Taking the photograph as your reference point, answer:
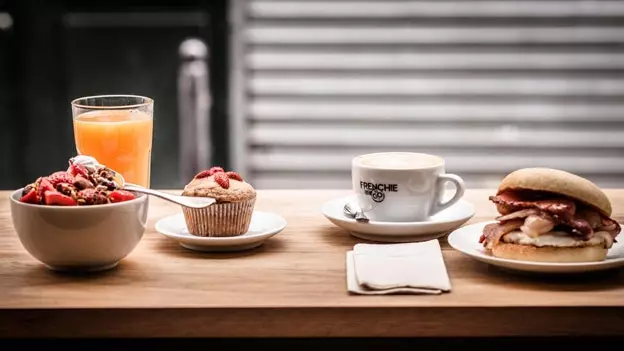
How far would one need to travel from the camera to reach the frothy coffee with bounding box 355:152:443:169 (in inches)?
79.0

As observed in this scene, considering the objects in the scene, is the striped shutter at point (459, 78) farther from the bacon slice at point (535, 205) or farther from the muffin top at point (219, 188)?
the bacon slice at point (535, 205)

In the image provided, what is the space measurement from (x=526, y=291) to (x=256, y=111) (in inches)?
116

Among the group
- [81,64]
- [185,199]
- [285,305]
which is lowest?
[285,305]

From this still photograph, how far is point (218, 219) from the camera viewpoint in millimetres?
1877

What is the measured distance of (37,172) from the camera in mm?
4148

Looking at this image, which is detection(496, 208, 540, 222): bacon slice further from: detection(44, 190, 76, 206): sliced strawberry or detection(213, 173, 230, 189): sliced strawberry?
detection(44, 190, 76, 206): sliced strawberry

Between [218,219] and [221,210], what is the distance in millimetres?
21

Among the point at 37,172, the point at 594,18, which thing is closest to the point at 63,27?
the point at 37,172

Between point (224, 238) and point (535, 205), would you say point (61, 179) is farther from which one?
point (535, 205)

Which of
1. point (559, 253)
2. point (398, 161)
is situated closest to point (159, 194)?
point (398, 161)

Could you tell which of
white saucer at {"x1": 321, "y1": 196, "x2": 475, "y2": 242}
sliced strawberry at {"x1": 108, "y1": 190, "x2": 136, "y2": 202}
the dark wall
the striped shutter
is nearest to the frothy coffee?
white saucer at {"x1": 321, "y1": 196, "x2": 475, "y2": 242}

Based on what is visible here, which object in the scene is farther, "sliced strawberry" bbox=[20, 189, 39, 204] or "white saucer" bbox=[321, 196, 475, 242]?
"white saucer" bbox=[321, 196, 475, 242]

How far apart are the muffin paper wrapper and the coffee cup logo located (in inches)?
9.5

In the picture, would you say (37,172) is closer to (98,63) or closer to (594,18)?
(98,63)
